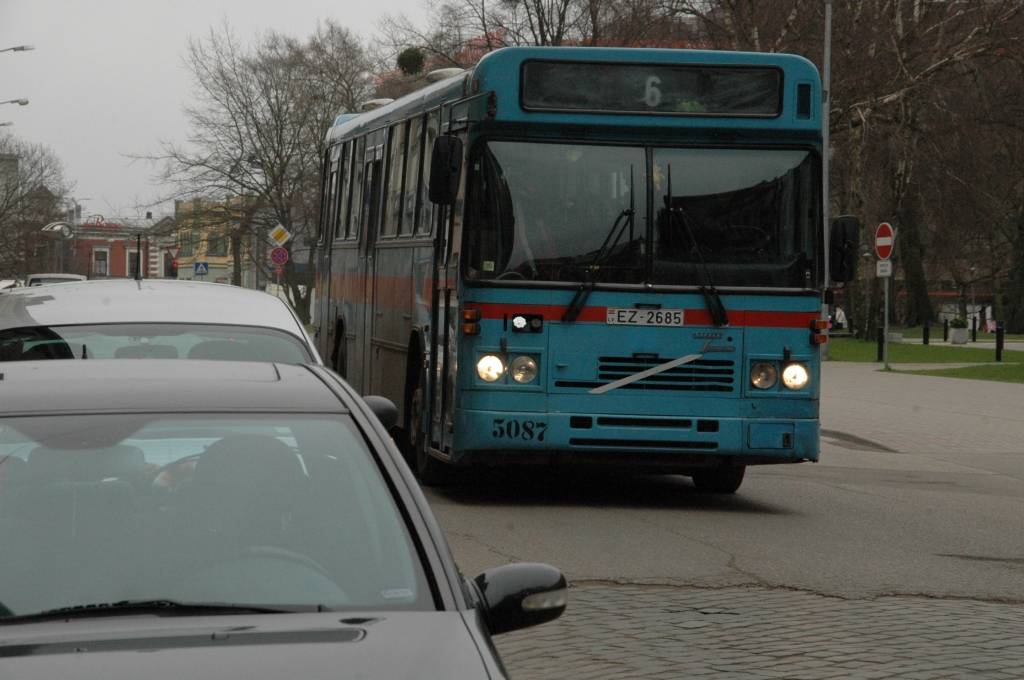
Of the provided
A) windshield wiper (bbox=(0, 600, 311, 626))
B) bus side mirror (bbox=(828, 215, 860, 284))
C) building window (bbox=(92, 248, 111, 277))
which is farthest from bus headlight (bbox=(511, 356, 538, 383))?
building window (bbox=(92, 248, 111, 277))

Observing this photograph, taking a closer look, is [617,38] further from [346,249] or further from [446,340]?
[446,340]

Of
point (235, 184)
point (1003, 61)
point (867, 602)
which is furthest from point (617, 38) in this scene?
point (867, 602)

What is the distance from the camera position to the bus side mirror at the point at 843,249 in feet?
42.7

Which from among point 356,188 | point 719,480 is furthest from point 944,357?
point 719,480

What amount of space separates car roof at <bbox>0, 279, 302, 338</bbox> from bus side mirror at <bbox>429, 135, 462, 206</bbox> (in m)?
2.90

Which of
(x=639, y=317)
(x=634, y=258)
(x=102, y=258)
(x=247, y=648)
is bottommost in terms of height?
(x=247, y=648)

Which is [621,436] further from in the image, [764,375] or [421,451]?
[421,451]

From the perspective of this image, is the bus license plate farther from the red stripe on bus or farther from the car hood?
the car hood

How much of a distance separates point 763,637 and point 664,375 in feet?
15.9

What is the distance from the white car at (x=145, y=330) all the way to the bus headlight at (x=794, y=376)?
15.5 feet

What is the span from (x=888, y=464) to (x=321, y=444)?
1473cm

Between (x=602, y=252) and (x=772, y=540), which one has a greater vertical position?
(x=602, y=252)

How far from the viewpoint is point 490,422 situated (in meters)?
12.5

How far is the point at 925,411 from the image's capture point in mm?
26156
